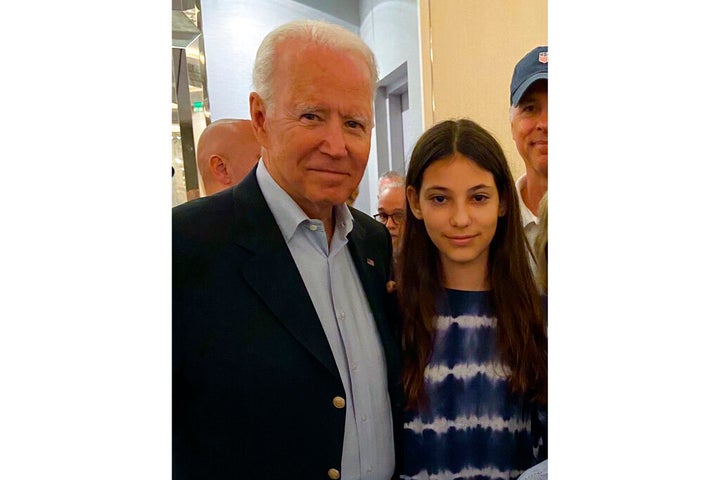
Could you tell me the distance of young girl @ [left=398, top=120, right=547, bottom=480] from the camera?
669mm

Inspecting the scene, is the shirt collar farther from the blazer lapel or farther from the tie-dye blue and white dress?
the tie-dye blue and white dress

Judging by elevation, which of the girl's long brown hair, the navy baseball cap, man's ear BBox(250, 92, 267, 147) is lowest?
the girl's long brown hair

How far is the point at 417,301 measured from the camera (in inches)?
26.7

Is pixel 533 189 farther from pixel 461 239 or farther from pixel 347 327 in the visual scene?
pixel 347 327

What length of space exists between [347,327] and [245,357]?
12cm

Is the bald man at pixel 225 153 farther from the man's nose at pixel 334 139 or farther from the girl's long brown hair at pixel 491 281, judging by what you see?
the girl's long brown hair at pixel 491 281

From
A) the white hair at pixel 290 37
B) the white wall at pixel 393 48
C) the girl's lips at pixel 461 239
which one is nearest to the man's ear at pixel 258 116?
the white hair at pixel 290 37

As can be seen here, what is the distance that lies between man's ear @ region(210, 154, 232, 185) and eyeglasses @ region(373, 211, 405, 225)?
0.58 feet

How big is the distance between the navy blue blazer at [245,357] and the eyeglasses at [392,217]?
124 mm

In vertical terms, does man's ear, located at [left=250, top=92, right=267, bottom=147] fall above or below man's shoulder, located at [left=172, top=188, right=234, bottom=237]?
above

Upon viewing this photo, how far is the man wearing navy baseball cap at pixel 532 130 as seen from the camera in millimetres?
691

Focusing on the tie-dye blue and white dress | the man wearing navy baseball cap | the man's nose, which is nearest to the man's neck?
the man wearing navy baseball cap
